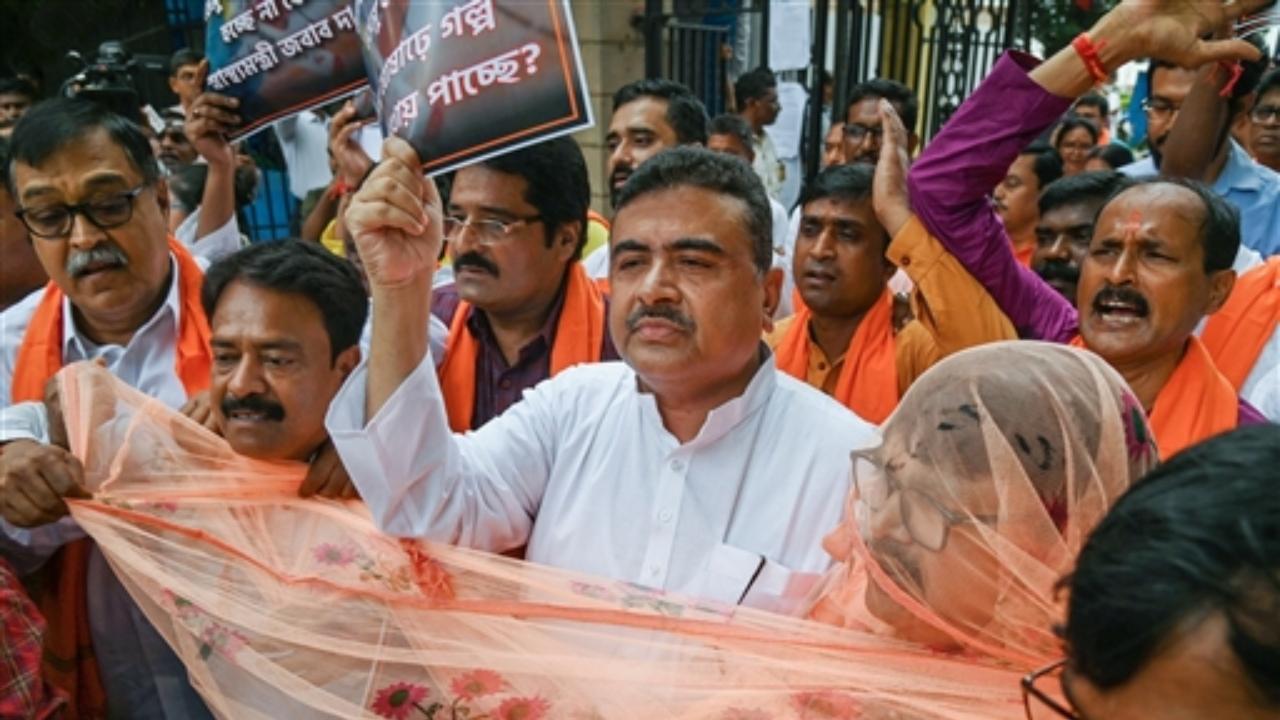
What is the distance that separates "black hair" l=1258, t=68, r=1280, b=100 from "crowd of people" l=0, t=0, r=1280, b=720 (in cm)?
143

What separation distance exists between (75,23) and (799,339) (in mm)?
9239

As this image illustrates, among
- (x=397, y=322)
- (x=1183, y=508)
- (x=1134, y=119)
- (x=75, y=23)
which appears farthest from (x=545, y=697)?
(x=75, y=23)

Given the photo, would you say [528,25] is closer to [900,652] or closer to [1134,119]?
[900,652]

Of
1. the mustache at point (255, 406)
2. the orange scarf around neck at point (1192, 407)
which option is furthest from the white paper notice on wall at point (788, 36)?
the mustache at point (255, 406)

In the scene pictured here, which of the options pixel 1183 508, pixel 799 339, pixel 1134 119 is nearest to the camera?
pixel 1183 508

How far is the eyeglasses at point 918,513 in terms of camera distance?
119cm

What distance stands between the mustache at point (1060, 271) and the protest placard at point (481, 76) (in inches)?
89.7

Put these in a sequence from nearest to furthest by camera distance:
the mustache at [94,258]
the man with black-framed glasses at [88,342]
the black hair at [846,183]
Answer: the man with black-framed glasses at [88,342]
the mustache at [94,258]
the black hair at [846,183]

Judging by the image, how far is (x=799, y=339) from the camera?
2.94m

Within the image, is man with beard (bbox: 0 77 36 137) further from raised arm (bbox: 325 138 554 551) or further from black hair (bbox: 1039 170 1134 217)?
black hair (bbox: 1039 170 1134 217)

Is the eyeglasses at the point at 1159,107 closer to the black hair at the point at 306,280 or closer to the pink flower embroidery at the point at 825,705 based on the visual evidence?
the black hair at the point at 306,280

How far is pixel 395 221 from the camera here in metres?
1.62

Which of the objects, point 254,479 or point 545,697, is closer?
point 545,697

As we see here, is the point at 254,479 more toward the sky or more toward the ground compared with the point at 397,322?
more toward the ground
